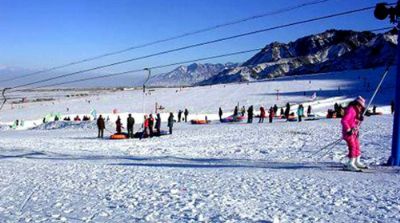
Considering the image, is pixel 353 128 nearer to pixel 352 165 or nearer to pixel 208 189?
pixel 352 165

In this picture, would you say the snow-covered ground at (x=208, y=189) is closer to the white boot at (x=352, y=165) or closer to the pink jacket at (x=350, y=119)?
the white boot at (x=352, y=165)

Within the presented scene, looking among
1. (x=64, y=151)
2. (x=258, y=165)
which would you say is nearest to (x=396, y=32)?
(x=258, y=165)

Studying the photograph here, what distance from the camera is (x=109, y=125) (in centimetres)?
5103

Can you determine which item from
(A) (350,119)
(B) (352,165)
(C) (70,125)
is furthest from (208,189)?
(C) (70,125)

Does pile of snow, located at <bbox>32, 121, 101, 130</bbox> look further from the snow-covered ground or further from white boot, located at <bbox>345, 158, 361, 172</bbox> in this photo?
white boot, located at <bbox>345, 158, 361, 172</bbox>

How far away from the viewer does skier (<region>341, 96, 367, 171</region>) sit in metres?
13.0

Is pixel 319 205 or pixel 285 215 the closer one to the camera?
pixel 285 215

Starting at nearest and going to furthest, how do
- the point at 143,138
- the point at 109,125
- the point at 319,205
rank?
the point at 319,205 < the point at 143,138 < the point at 109,125

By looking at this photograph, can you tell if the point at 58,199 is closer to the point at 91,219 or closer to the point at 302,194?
the point at 91,219

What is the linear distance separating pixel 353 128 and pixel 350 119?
9.5 inches

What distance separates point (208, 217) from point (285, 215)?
1274 mm

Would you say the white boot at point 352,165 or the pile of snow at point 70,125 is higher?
the white boot at point 352,165

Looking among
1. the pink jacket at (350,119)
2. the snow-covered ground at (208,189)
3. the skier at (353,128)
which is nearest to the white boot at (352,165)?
the skier at (353,128)

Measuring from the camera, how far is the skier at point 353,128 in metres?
13.0
